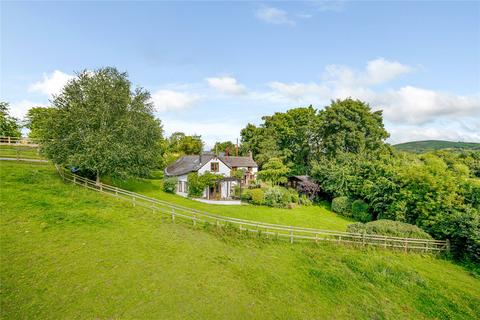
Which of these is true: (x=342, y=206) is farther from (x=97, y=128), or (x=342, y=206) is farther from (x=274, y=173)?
(x=97, y=128)

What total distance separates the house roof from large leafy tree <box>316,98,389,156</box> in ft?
48.3

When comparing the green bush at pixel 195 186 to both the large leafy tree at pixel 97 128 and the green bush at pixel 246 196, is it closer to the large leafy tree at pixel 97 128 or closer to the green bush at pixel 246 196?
the green bush at pixel 246 196

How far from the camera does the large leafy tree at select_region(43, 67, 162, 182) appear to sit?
19.3 m

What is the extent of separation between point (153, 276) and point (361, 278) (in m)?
9.20

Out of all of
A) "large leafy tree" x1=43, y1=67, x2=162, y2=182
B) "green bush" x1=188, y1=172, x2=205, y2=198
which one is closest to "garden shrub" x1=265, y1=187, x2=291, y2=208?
"green bush" x1=188, y1=172, x2=205, y2=198

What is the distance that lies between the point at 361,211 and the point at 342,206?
258 cm

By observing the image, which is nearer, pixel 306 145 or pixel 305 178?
pixel 305 178

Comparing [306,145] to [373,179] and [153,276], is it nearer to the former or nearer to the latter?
[373,179]

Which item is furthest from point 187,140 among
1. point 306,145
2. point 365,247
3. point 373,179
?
point 365,247

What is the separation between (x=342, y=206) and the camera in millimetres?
28234

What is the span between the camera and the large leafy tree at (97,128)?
19.3 metres

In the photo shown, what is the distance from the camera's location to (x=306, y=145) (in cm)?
4431

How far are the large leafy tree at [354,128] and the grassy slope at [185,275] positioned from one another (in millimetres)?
22133

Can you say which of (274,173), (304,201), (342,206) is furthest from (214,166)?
(342,206)
